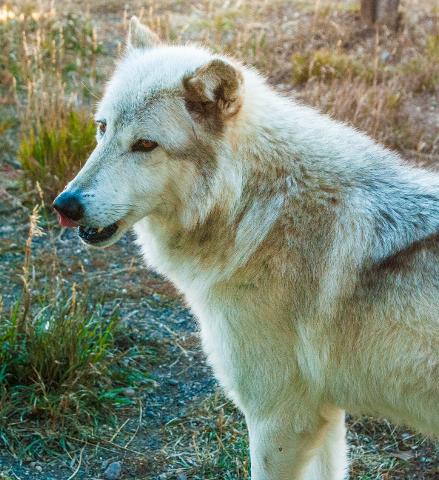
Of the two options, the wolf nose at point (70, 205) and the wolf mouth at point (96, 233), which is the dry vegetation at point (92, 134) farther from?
the wolf nose at point (70, 205)

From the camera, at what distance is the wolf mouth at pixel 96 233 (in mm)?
3439

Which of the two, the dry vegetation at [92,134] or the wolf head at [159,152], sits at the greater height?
the wolf head at [159,152]

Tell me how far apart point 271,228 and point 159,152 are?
0.58m

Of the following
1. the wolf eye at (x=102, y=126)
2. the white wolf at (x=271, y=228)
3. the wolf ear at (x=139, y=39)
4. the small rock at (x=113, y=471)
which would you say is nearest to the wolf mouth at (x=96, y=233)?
the white wolf at (x=271, y=228)

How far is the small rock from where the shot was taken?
3.96 metres

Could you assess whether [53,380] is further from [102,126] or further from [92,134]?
[92,134]

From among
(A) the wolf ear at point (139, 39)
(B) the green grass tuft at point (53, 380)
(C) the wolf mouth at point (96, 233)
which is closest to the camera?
(C) the wolf mouth at point (96, 233)

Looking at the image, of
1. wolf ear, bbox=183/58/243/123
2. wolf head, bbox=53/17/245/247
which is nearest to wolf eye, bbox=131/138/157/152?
wolf head, bbox=53/17/245/247

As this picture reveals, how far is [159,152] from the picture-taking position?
3.32m

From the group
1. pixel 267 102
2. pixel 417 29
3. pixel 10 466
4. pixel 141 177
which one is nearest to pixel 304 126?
pixel 267 102

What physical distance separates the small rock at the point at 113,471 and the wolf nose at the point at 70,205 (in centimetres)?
145

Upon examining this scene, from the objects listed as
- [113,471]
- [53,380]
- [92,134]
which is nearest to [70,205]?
[53,380]

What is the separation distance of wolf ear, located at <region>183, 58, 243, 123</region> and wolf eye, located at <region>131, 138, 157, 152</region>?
0.23m

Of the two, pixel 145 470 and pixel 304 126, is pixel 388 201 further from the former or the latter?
pixel 145 470
